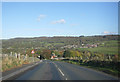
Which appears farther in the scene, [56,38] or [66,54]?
[56,38]

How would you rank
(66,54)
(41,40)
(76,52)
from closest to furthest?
(76,52) → (66,54) → (41,40)

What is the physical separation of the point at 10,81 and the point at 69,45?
12154cm

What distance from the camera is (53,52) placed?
146 m

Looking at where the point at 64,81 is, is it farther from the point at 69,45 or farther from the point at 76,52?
the point at 69,45

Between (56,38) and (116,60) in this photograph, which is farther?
(56,38)

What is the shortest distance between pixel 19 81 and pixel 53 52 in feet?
435

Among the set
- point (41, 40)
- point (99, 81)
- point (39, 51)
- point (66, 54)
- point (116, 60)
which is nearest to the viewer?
point (99, 81)

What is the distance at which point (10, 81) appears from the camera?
44.9 feet

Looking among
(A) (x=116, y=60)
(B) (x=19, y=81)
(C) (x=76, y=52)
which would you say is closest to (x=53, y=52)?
(C) (x=76, y=52)

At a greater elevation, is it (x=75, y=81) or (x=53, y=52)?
(x=75, y=81)

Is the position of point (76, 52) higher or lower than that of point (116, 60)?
lower

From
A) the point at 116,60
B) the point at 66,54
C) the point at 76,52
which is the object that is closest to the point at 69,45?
the point at 66,54

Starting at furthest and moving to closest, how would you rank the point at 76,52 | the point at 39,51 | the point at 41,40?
the point at 41,40, the point at 39,51, the point at 76,52

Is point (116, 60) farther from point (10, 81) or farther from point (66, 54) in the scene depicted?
point (66, 54)
